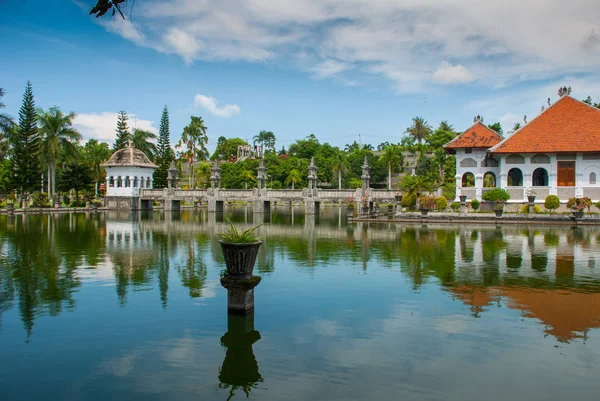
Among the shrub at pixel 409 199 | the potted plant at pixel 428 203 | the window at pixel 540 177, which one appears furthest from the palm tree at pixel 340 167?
the potted plant at pixel 428 203

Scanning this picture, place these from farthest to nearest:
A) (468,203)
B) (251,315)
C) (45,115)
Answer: (45,115), (468,203), (251,315)

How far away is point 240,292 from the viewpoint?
363 inches

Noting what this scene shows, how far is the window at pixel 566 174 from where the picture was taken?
1447 inches

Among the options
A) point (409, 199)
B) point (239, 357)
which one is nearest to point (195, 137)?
point (409, 199)

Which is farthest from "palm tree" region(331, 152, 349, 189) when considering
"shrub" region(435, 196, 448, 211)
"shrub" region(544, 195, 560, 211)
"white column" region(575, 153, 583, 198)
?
"shrub" region(544, 195, 560, 211)

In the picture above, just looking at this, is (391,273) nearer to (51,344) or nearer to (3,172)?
(51,344)

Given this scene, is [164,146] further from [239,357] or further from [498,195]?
[239,357]

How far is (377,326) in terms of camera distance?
28.7 ft

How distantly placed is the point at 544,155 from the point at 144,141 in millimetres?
50235

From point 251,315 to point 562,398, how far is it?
535cm

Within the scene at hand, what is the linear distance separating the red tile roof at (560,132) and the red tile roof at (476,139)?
1756 mm

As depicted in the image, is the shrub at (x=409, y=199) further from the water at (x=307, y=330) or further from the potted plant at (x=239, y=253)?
the potted plant at (x=239, y=253)

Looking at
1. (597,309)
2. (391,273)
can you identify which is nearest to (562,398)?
(597,309)

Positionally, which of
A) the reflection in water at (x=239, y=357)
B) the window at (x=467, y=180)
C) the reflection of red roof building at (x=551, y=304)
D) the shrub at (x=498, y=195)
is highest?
the window at (x=467, y=180)
